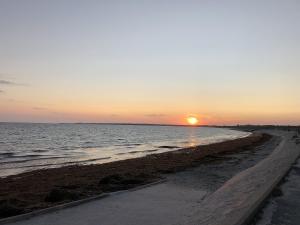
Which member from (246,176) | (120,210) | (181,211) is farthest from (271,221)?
(246,176)

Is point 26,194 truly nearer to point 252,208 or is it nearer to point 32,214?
point 32,214

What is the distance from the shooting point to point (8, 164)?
2931cm

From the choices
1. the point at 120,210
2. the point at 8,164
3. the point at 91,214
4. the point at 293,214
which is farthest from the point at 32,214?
the point at 8,164

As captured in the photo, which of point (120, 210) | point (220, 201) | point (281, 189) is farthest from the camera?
point (281, 189)

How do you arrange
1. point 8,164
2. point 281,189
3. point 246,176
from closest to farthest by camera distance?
1. point 281,189
2. point 246,176
3. point 8,164

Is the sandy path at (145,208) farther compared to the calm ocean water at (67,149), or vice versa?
the calm ocean water at (67,149)

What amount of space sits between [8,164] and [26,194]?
52.1 ft

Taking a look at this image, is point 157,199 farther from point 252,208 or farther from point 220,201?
point 252,208

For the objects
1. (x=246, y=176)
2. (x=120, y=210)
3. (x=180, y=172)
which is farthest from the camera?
(x=180, y=172)

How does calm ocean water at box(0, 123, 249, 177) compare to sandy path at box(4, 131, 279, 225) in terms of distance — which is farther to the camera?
calm ocean water at box(0, 123, 249, 177)

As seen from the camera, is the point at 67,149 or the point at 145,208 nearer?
the point at 145,208

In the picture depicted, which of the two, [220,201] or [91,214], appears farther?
[220,201]

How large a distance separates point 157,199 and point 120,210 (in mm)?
2191

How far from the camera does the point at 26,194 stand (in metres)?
14.5
